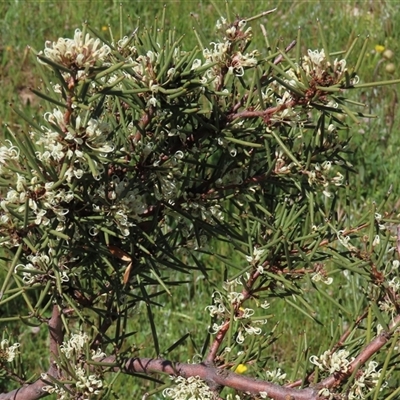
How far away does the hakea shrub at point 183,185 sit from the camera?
922 millimetres

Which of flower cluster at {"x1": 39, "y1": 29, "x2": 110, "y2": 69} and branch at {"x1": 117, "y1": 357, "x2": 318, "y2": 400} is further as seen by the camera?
branch at {"x1": 117, "y1": 357, "x2": 318, "y2": 400}

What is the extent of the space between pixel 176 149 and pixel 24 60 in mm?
3159

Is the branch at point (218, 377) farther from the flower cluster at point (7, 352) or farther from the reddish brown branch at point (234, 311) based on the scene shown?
the flower cluster at point (7, 352)

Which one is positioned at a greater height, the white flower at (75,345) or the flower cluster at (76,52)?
the flower cluster at (76,52)

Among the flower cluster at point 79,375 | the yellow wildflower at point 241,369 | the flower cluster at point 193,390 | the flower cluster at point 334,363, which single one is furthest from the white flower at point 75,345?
the yellow wildflower at point 241,369

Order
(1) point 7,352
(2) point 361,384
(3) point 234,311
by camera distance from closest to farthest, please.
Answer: (2) point 361,384, (3) point 234,311, (1) point 7,352

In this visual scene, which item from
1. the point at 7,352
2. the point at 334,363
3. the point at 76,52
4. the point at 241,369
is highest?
the point at 76,52

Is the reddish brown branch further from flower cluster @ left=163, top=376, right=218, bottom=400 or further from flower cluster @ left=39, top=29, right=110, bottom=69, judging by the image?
flower cluster @ left=39, top=29, right=110, bottom=69

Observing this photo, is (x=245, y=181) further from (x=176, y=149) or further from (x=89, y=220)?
(x=89, y=220)

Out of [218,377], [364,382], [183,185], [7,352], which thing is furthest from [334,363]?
[7,352]

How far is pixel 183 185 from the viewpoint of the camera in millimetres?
1070

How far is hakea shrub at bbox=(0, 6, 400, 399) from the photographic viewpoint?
0.92 m

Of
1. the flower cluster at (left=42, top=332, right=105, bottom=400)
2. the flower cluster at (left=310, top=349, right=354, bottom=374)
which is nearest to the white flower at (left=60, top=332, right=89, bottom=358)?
the flower cluster at (left=42, top=332, right=105, bottom=400)

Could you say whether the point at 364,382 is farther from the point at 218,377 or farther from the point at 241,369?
the point at 241,369
